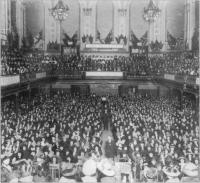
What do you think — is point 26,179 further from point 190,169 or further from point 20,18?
point 20,18

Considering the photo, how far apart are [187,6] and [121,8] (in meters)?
7.32

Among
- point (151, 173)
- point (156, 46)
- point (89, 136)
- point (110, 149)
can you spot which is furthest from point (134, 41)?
point (151, 173)

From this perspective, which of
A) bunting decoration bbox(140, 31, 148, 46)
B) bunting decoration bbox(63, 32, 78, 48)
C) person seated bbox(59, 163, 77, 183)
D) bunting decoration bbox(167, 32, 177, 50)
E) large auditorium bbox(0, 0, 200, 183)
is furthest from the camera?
bunting decoration bbox(63, 32, 78, 48)

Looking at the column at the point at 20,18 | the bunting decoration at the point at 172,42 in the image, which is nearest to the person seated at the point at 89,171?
the column at the point at 20,18

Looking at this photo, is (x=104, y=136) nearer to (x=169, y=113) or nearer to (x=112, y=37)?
(x=169, y=113)

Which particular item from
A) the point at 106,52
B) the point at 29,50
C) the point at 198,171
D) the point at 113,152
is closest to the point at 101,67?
the point at 106,52

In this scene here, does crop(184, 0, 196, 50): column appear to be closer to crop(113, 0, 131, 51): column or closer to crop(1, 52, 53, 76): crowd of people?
crop(113, 0, 131, 51): column

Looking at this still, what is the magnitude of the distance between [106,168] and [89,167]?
57 cm

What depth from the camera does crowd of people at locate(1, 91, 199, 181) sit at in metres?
10.8

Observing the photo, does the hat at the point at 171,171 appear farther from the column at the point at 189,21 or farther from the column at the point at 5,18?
the column at the point at 189,21

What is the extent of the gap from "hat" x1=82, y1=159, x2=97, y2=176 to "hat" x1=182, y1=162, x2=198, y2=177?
2.86 m

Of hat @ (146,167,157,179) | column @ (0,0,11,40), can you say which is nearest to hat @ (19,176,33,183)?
hat @ (146,167,157,179)

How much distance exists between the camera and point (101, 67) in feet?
88.4

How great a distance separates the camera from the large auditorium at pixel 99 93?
10.7 m
